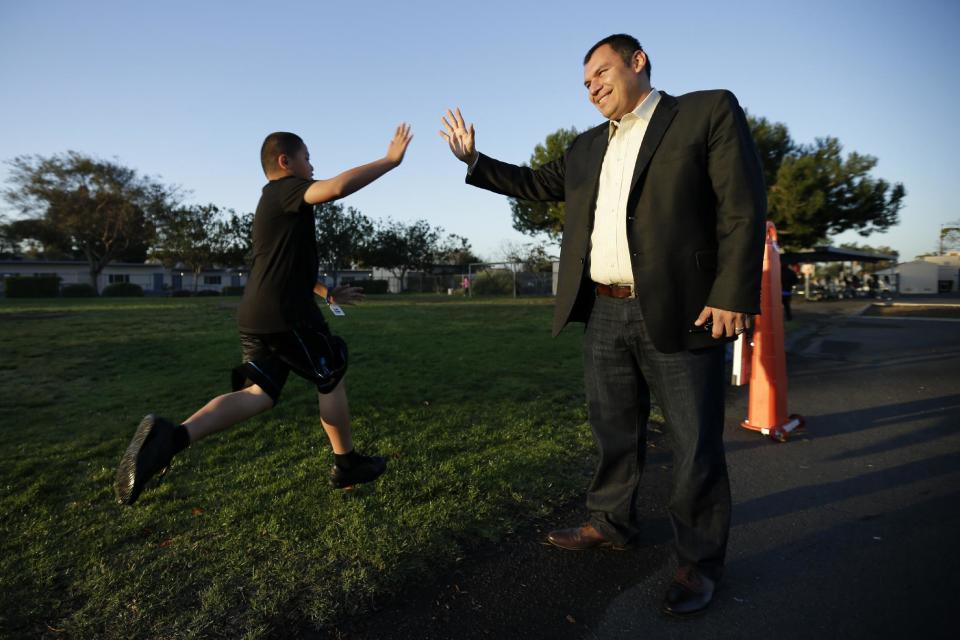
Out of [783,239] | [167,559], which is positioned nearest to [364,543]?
[167,559]

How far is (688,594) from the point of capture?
2.21 metres

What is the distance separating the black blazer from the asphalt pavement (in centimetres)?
104

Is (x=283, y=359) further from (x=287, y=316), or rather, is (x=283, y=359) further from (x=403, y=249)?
(x=403, y=249)

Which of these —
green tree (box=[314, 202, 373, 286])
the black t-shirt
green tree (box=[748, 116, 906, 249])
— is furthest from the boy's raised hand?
green tree (box=[314, 202, 373, 286])

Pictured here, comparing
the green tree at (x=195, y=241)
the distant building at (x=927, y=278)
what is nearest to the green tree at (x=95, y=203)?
the green tree at (x=195, y=241)

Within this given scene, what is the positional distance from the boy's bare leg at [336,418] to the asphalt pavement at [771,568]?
1.00 metres

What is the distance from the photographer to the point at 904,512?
121 inches

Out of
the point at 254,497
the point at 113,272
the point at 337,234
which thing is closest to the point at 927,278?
the point at 337,234

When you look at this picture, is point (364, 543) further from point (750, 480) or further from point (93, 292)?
point (93, 292)

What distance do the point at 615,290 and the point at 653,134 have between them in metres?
0.68

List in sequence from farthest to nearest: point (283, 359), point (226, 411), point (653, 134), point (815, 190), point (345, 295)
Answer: point (815, 190), point (345, 295), point (283, 359), point (226, 411), point (653, 134)

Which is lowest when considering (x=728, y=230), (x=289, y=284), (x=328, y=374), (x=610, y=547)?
(x=610, y=547)

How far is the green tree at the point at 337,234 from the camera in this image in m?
51.6

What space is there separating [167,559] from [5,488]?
171cm
